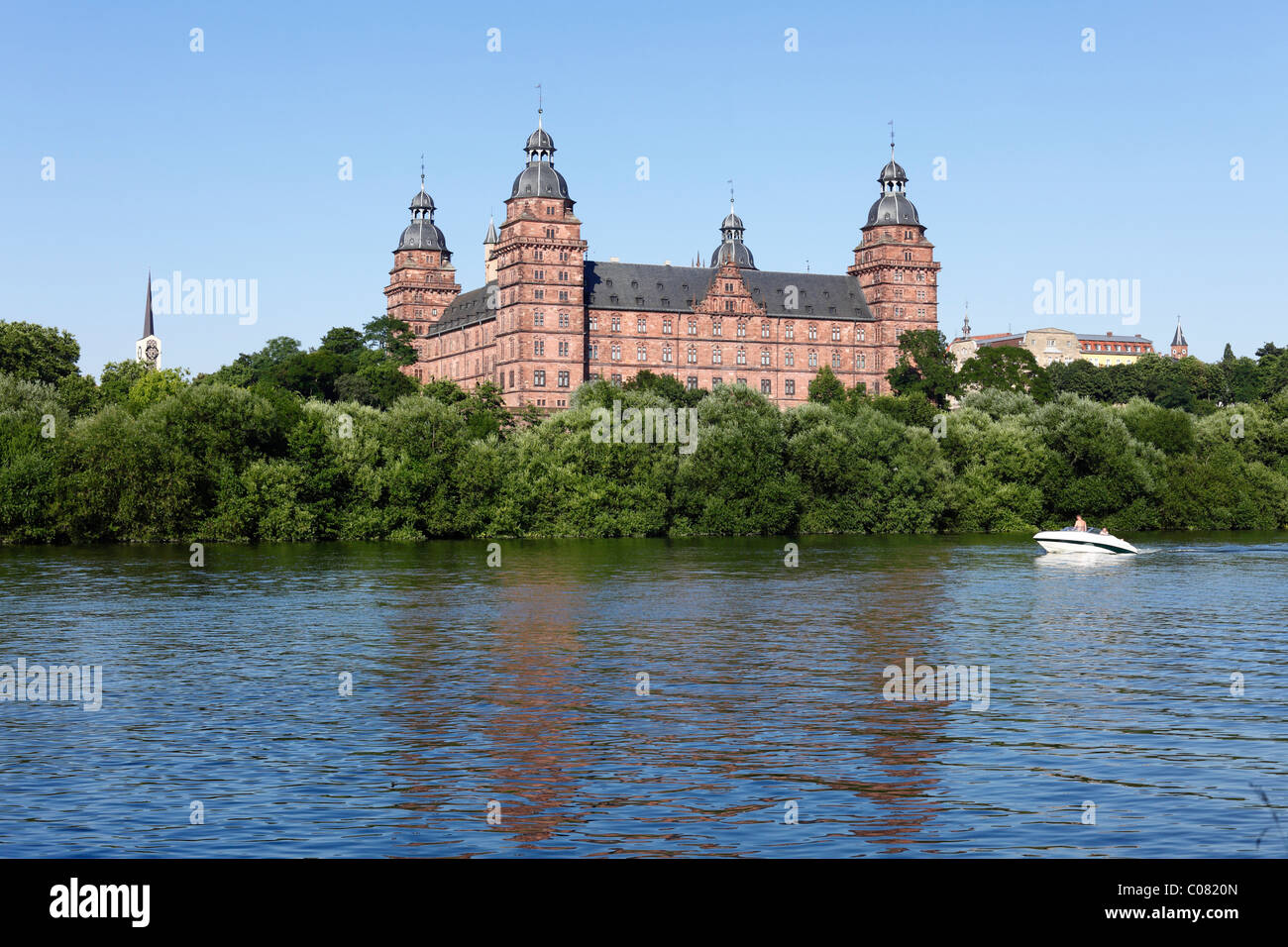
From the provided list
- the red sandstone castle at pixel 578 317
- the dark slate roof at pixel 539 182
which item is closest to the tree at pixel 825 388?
the red sandstone castle at pixel 578 317

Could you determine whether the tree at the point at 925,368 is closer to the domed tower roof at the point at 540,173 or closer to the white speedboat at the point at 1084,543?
the domed tower roof at the point at 540,173

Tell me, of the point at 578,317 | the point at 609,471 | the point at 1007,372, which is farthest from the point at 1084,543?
the point at 578,317

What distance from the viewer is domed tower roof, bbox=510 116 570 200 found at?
18038cm

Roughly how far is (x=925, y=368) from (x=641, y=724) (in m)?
169

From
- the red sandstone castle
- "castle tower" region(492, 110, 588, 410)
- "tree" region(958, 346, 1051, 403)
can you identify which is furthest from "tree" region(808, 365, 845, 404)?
"castle tower" region(492, 110, 588, 410)

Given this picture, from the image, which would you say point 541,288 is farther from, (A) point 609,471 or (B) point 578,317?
(A) point 609,471

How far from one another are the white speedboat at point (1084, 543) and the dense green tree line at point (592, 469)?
24182mm

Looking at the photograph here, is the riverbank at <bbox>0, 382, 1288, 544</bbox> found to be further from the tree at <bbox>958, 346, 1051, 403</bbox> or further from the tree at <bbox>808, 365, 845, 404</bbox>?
the tree at <bbox>808, 365, 845, 404</bbox>

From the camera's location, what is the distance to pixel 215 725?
2456 cm

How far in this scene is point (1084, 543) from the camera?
7194cm

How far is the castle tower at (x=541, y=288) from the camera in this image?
591ft
